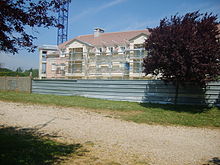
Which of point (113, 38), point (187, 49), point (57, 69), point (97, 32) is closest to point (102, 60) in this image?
point (57, 69)

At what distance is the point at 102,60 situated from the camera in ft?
53.9

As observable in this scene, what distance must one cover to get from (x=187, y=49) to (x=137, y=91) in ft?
17.1

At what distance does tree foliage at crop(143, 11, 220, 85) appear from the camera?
9531 millimetres

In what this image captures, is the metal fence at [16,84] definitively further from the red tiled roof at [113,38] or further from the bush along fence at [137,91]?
the red tiled roof at [113,38]

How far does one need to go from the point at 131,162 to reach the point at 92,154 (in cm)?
90

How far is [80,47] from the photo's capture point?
27.2 m

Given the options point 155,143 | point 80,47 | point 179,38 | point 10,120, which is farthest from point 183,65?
point 80,47

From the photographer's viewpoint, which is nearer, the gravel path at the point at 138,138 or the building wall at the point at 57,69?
the gravel path at the point at 138,138

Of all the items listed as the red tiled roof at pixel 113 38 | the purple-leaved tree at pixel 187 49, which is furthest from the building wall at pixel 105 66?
the red tiled roof at pixel 113 38

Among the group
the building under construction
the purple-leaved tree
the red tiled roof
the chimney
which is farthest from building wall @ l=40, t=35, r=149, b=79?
the chimney

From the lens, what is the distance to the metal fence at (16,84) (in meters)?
19.4

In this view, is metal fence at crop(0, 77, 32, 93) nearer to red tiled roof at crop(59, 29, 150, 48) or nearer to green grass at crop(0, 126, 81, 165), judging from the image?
red tiled roof at crop(59, 29, 150, 48)

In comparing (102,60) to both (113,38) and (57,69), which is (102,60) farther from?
(113,38)

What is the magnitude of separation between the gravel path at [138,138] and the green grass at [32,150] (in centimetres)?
74
